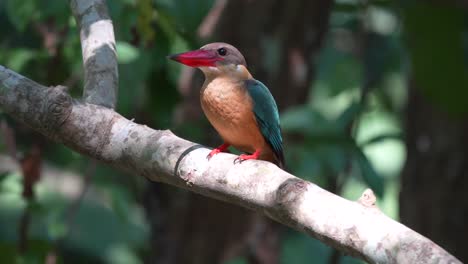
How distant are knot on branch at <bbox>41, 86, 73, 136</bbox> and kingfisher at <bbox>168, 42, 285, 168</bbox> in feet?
2.70

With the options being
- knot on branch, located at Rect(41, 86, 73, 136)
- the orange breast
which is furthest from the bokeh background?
knot on branch, located at Rect(41, 86, 73, 136)

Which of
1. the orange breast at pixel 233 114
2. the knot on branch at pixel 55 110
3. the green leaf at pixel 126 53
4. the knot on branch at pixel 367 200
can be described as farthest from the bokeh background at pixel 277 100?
the knot on branch at pixel 367 200

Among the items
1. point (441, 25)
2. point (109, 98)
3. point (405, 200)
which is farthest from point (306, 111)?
point (109, 98)

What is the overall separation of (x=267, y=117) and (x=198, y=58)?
392mm

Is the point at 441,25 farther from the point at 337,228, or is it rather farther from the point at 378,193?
the point at 337,228

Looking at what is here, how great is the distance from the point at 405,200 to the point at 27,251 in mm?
2249

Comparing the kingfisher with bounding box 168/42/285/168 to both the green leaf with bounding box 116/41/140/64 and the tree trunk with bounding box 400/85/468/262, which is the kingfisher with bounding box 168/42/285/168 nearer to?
the green leaf with bounding box 116/41/140/64

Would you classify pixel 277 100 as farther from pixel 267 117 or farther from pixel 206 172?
pixel 206 172

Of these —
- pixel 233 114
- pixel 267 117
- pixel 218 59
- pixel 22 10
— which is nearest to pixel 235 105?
pixel 233 114

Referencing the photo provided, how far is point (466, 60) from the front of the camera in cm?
539

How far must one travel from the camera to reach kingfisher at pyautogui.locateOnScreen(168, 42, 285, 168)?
3.65 m

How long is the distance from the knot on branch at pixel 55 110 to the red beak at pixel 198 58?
83 centimetres

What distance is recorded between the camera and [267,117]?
3715 mm

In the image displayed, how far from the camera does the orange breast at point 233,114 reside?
364cm
